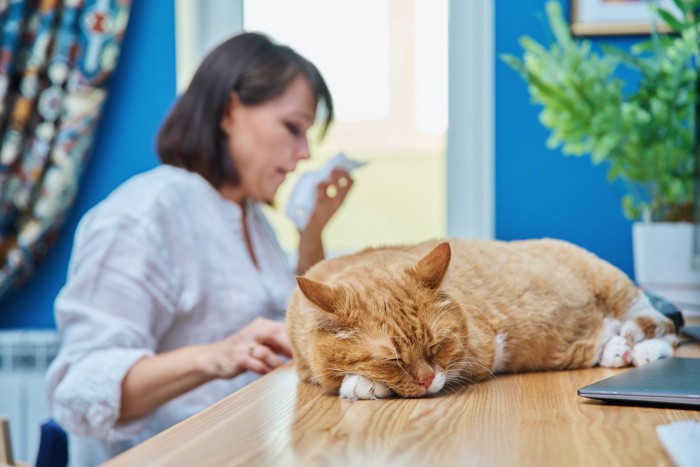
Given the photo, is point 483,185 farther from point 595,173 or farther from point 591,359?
point 591,359

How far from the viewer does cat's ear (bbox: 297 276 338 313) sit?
80cm

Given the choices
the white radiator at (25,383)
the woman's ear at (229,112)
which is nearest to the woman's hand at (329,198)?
the woman's ear at (229,112)

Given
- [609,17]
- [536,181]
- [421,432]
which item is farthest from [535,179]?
[421,432]

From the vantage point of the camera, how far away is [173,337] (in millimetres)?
1492

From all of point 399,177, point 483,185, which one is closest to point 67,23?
point 399,177


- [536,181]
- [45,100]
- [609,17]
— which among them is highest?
[609,17]

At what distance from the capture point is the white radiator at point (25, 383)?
233 centimetres

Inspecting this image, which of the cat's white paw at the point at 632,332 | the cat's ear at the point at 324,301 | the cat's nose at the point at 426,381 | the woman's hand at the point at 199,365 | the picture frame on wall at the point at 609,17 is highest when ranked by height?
the picture frame on wall at the point at 609,17

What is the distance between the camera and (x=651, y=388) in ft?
2.48

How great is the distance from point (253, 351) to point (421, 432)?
524 millimetres

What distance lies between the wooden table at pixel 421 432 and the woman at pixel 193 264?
40 cm

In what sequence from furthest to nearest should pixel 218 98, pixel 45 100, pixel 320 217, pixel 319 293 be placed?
1. pixel 45 100
2. pixel 320 217
3. pixel 218 98
4. pixel 319 293

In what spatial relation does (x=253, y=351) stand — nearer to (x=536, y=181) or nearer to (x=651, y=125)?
(x=651, y=125)

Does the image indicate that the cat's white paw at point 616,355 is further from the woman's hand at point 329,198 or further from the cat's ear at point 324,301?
the woman's hand at point 329,198
